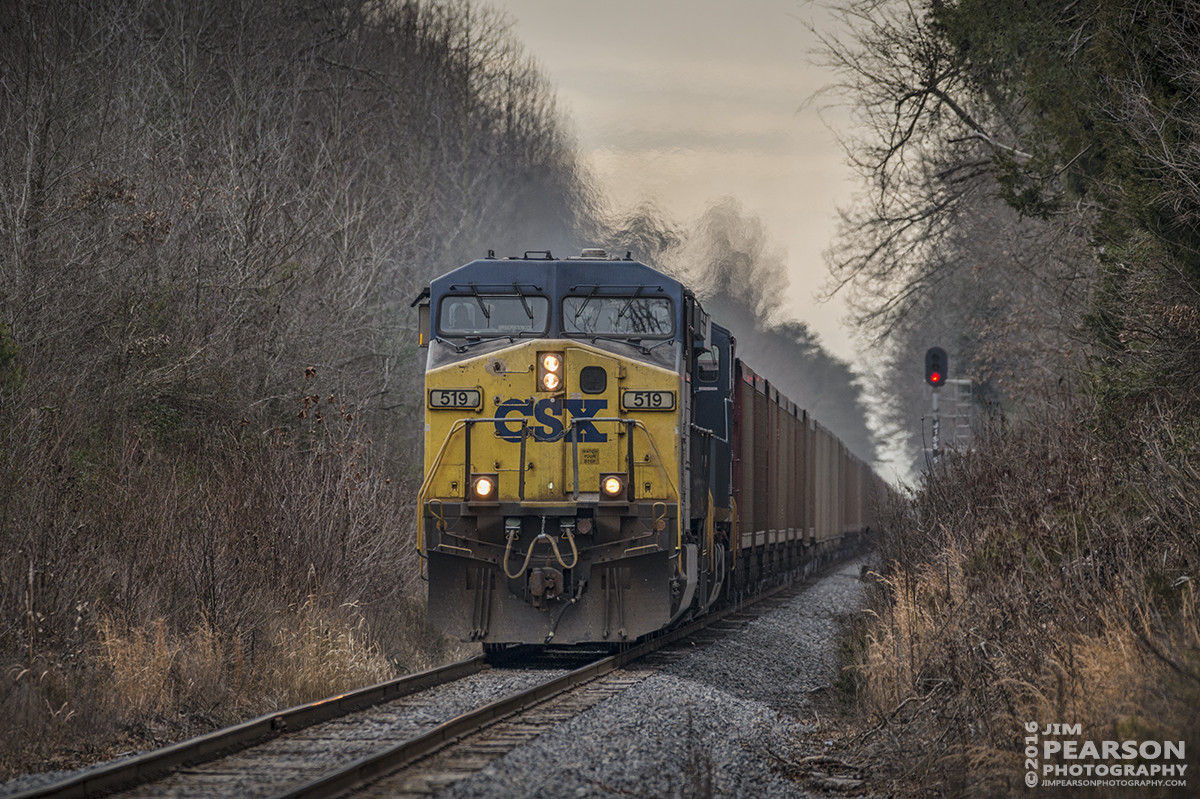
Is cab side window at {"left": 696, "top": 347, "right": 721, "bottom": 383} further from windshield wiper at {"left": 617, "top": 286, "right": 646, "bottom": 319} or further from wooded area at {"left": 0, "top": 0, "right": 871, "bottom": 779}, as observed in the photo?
wooded area at {"left": 0, "top": 0, "right": 871, "bottom": 779}

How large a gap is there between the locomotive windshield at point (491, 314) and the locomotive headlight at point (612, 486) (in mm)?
1611

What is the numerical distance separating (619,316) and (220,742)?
576 centimetres

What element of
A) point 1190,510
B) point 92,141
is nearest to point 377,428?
point 92,141

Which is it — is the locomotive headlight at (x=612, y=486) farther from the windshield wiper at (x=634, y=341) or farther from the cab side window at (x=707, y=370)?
the cab side window at (x=707, y=370)

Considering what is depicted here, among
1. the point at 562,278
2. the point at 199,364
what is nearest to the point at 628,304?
the point at 562,278

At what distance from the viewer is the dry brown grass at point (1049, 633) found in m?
6.05

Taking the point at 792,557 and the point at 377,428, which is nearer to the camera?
the point at 377,428

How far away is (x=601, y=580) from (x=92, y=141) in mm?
10959

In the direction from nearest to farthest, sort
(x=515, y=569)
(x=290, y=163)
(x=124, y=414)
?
(x=515, y=569)
(x=124, y=414)
(x=290, y=163)

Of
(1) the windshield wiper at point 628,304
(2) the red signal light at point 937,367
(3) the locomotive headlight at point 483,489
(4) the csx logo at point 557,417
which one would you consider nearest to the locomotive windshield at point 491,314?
(1) the windshield wiper at point 628,304

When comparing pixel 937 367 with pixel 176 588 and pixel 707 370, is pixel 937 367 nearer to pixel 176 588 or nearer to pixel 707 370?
pixel 707 370

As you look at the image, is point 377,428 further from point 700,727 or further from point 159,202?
point 700,727

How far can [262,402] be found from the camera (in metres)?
16.8

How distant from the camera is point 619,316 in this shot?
11461mm
